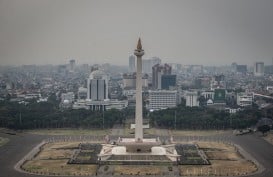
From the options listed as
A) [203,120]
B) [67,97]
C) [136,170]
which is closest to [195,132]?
[203,120]

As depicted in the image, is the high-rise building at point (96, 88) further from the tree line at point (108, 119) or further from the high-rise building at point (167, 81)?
the high-rise building at point (167, 81)

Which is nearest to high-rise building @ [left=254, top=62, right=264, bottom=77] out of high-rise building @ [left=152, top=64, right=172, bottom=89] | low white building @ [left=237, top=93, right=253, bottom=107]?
high-rise building @ [left=152, top=64, right=172, bottom=89]

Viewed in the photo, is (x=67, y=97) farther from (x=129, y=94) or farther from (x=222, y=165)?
(x=222, y=165)

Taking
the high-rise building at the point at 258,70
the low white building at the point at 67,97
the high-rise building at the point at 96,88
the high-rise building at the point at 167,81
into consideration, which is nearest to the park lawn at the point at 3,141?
the high-rise building at the point at 96,88

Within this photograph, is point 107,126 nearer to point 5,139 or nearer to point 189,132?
point 189,132

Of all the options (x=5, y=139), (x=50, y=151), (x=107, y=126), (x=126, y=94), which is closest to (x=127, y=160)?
(x=50, y=151)

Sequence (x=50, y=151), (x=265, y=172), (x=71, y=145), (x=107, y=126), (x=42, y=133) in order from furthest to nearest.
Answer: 1. (x=107, y=126)
2. (x=42, y=133)
3. (x=71, y=145)
4. (x=50, y=151)
5. (x=265, y=172)
